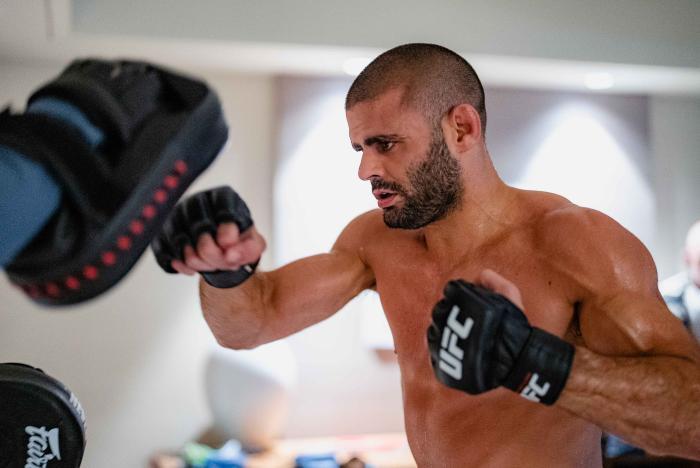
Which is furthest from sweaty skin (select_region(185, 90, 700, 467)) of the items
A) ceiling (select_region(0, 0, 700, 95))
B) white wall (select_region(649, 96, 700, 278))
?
white wall (select_region(649, 96, 700, 278))

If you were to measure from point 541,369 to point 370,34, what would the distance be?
2409mm

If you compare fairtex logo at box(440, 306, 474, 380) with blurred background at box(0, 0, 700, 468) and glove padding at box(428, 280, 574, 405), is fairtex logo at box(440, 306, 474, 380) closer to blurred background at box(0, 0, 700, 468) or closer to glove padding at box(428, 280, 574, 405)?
glove padding at box(428, 280, 574, 405)

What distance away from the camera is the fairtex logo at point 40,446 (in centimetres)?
145

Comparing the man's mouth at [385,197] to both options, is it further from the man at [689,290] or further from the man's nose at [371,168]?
the man at [689,290]

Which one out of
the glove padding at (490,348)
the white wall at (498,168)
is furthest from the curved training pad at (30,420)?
the white wall at (498,168)

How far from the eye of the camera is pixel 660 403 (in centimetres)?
128

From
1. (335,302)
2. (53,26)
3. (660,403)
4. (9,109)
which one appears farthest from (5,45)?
(660,403)

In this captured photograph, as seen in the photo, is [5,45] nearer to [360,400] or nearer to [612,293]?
[360,400]

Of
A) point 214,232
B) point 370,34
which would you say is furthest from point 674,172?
point 214,232

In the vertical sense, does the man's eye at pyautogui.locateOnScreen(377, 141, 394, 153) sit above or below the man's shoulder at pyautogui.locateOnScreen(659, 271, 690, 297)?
above

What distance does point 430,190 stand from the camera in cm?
168

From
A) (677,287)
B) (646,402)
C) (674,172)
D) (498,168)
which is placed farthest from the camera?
(674,172)

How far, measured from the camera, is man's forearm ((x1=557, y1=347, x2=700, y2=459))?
49.3 inches

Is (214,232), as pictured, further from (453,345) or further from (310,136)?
(310,136)
